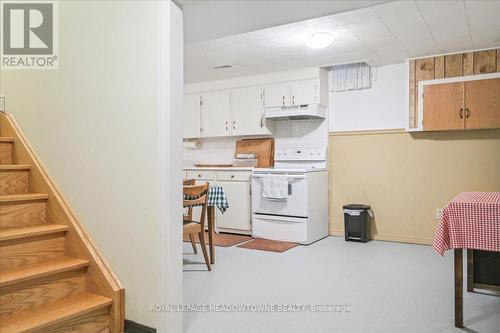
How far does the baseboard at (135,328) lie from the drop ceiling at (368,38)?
256 centimetres

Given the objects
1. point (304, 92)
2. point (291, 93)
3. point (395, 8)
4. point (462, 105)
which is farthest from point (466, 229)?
point (291, 93)

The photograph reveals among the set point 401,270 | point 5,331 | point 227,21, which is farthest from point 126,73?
point 401,270

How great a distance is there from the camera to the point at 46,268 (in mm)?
2135

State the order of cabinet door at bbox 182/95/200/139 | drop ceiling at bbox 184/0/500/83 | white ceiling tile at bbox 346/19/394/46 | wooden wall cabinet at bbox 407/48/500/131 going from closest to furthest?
1. drop ceiling at bbox 184/0/500/83
2. white ceiling tile at bbox 346/19/394/46
3. wooden wall cabinet at bbox 407/48/500/131
4. cabinet door at bbox 182/95/200/139

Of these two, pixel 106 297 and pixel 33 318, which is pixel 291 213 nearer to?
pixel 106 297

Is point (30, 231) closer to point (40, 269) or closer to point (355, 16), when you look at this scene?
point (40, 269)

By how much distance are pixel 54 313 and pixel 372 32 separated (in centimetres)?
346

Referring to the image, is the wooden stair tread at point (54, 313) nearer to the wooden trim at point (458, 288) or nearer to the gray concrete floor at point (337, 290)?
the gray concrete floor at point (337, 290)

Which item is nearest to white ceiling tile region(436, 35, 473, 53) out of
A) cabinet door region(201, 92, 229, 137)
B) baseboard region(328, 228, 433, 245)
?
baseboard region(328, 228, 433, 245)

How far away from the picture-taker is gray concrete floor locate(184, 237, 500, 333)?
2402 mm

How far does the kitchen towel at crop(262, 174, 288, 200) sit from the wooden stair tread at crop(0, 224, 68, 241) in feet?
→ 9.50

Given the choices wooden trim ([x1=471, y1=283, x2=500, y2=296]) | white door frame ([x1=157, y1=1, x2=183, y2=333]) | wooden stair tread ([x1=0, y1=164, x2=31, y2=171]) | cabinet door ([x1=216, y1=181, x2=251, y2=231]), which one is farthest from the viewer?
cabinet door ([x1=216, y1=181, x2=251, y2=231])

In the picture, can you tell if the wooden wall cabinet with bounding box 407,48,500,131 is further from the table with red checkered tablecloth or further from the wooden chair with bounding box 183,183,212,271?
the wooden chair with bounding box 183,183,212,271

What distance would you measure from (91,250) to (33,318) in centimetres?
49
